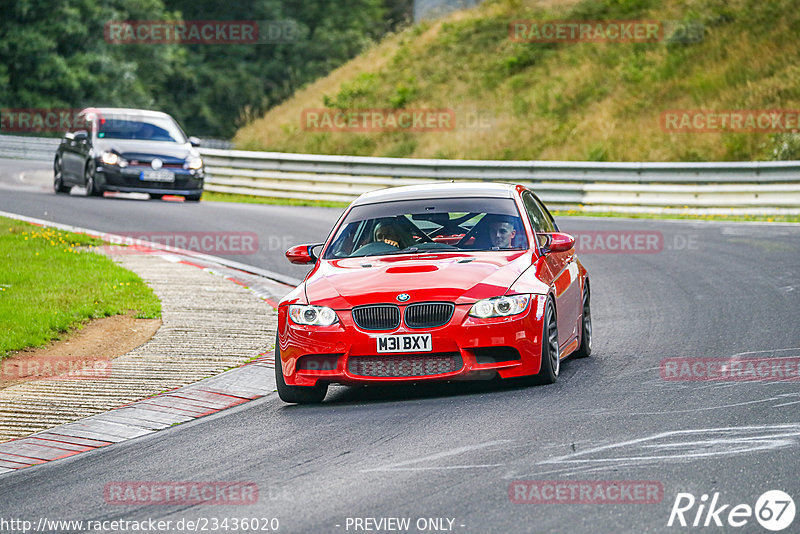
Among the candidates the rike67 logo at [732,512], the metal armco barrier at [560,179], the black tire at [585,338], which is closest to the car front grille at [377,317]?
the black tire at [585,338]

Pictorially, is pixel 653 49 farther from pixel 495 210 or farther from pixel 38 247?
pixel 495 210

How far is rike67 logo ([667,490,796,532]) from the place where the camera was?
206 inches

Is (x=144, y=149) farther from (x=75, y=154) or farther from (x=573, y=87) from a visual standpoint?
(x=573, y=87)

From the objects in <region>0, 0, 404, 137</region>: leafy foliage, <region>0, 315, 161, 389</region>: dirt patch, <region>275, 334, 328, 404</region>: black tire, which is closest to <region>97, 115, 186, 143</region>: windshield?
<region>0, 315, 161, 389</region>: dirt patch

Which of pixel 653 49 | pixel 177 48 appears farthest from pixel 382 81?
pixel 177 48

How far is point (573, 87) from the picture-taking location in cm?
3516

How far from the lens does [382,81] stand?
4172 centimetres

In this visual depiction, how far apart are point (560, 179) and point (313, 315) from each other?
1686cm

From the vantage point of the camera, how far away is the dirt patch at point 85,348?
10.1 meters

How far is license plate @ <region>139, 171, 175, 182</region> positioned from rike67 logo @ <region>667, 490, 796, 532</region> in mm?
19738

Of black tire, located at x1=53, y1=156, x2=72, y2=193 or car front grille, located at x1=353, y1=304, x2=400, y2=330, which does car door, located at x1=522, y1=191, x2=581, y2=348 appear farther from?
black tire, located at x1=53, y1=156, x2=72, y2=193

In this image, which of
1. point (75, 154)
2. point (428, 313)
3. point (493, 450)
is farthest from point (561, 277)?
point (75, 154)

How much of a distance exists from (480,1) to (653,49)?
42.7 feet

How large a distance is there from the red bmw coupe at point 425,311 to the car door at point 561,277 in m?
0.02
